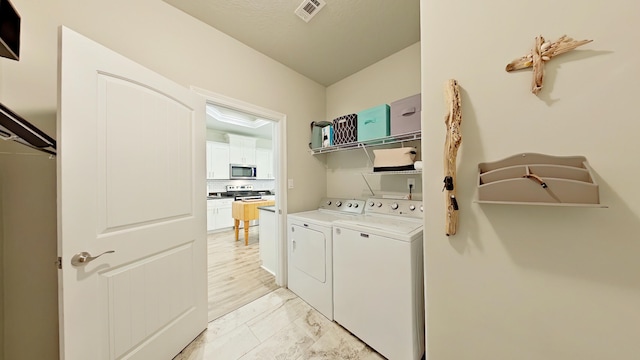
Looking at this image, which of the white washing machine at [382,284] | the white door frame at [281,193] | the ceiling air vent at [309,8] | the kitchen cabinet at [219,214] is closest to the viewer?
the white washing machine at [382,284]

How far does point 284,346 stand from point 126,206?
1.43 meters

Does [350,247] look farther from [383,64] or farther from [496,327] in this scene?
[383,64]

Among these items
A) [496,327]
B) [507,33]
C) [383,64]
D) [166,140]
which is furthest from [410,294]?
[383,64]

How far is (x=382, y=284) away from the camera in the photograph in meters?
1.36

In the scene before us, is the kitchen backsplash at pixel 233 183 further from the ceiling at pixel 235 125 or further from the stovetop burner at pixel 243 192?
the ceiling at pixel 235 125

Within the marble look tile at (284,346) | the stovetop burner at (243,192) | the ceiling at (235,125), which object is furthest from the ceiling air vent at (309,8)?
the stovetop burner at (243,192)

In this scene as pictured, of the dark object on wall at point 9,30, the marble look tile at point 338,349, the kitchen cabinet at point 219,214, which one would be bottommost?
the marble look tile at point 338,349

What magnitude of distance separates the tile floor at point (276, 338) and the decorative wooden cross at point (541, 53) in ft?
5.98

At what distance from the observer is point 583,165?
0.69 metres

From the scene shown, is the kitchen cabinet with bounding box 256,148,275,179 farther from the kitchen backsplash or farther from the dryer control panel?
the dryer control panel

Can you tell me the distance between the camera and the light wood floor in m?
2.00

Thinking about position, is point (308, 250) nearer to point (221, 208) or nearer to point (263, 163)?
point (221, 208)

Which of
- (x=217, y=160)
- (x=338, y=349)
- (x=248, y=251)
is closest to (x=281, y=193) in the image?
(x=338, y=349)

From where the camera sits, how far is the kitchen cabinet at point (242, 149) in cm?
519
